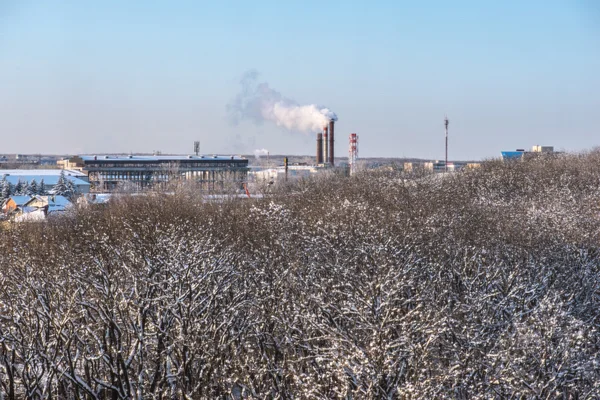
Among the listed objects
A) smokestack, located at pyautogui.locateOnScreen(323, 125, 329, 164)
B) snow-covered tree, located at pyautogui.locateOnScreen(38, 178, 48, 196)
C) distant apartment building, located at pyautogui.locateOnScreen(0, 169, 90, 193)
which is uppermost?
smokestack, located at pyautogui.locateOnScreen(323, 125, 329, 164)

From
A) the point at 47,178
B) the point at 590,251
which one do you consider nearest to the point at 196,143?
the point at 47,178

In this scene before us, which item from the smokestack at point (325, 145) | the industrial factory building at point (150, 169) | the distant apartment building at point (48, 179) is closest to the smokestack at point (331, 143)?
the smokestack at point (325, 145)

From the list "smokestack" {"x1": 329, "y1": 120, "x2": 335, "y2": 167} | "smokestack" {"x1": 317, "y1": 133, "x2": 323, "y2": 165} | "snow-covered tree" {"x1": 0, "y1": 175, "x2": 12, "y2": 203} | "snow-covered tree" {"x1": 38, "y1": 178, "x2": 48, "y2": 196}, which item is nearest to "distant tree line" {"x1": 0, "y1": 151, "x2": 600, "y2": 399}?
"snow-covered tree" {"x1": 0, "y1": 175, "x2": 12, "y2": 203}

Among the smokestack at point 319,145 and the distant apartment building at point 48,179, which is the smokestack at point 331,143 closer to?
the smokestack at point 319,145

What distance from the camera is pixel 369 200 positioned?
37906 mm

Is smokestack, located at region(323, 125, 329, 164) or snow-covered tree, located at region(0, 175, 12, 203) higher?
smokestack, located at region(323, 125, 329, 164)

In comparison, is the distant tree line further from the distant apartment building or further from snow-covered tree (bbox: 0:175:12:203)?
the distant apartment building

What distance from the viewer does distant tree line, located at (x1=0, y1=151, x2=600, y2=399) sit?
12.7 meters

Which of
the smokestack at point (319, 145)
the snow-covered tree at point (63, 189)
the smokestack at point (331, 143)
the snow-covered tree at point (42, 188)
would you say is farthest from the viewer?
the smokestack at point (319, 145)

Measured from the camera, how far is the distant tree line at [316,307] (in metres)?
12.7

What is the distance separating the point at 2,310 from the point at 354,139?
71507mm

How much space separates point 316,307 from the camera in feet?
57.8

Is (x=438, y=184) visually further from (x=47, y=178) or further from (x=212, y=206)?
(x=47, y=178)

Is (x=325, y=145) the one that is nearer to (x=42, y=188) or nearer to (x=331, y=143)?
(x=331, y=143)
